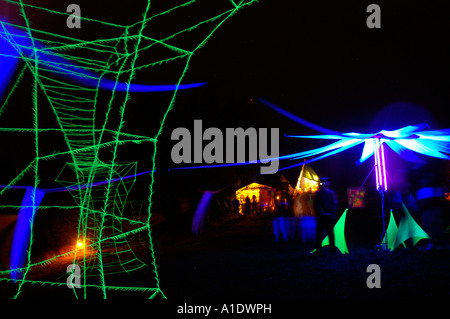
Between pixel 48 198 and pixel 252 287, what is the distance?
684cm

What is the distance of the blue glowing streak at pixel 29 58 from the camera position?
225 cm

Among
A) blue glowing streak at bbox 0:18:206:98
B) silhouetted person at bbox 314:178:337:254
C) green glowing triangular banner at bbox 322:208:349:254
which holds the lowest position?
green glowing triangular banner at bbox 322:208:349:254

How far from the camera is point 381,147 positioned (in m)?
6.85

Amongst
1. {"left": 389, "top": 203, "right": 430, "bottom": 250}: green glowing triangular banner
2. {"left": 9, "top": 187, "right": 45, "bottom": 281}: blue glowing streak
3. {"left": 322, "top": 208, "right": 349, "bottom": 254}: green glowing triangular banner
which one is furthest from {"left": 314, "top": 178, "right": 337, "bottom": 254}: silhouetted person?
{"left": 9, "top": 187, "right": 45, "bottom": 281}: blue glowing streak

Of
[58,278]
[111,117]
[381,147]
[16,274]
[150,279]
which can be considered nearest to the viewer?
[150,279]

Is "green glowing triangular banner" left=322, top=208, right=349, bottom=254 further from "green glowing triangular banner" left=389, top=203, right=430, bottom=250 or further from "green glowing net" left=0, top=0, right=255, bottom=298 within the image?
"green glowing net" left=0, top=0, right=255, bottom=298

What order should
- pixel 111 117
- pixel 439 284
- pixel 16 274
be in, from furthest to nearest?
pixel 111 117
pixel 16 274
pixel 439 284

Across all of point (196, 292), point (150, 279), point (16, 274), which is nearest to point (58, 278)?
point (16, 274)

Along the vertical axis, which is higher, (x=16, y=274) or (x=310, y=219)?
(x=310, y=219)

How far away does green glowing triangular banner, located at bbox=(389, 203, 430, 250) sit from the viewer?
573cm

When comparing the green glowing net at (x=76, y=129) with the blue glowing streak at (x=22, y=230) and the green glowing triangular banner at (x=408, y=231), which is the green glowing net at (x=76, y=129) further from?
the green glowing triangular banner at (x=408, y=231)

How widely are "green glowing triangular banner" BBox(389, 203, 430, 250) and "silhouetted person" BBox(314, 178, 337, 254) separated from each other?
1.23 m

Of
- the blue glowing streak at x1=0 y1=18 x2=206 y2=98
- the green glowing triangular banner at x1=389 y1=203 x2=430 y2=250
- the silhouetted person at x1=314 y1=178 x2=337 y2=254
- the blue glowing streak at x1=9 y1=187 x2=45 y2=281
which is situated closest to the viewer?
the blue glowing streak at x1=0 y1=18 x2=206 y2=98
